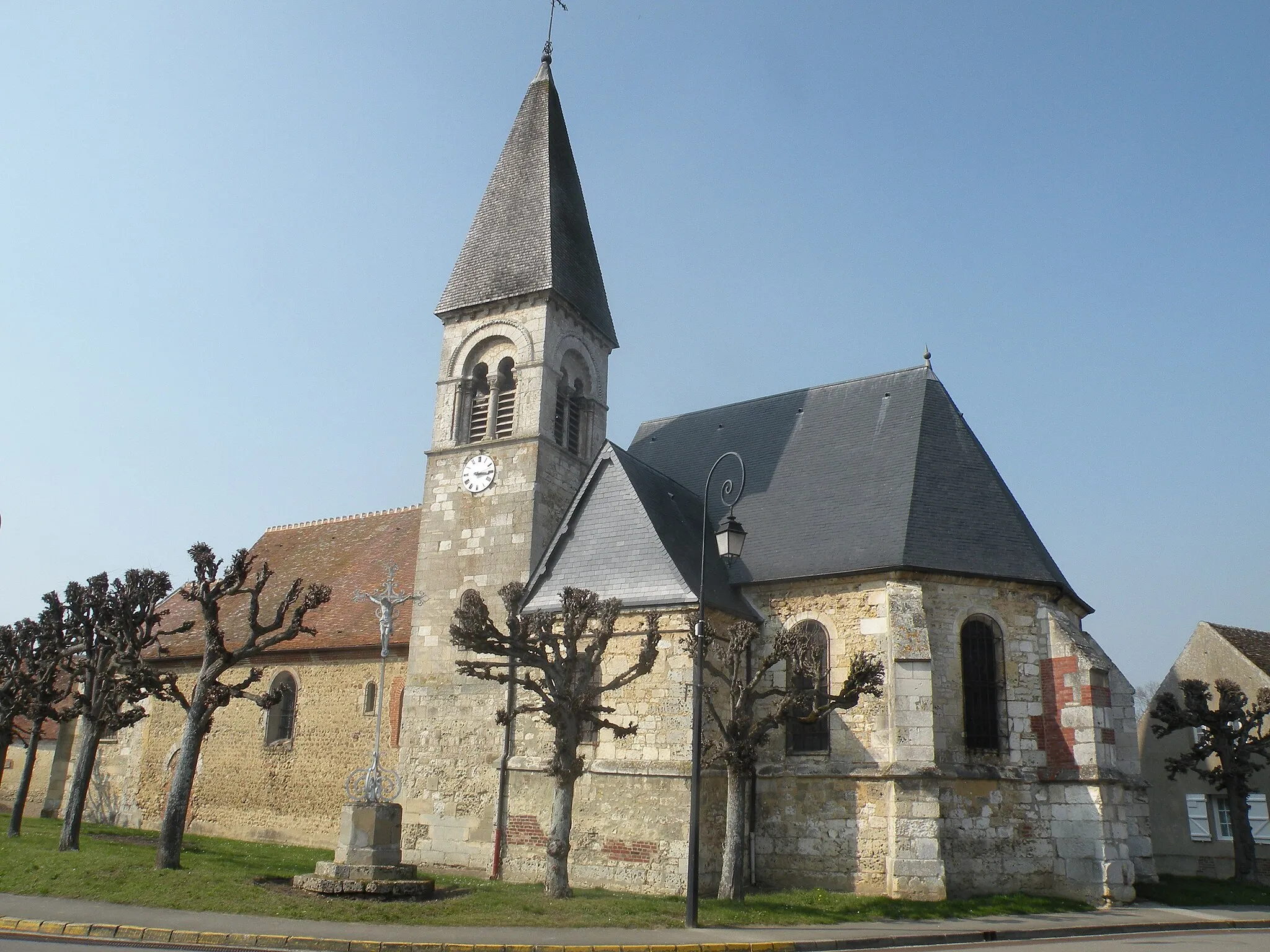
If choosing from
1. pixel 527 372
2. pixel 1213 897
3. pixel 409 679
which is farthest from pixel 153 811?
pixel 1213 897

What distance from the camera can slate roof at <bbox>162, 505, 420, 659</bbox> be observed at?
23.9 m

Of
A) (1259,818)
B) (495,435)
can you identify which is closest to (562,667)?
(495,435)

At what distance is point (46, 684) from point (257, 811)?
556cm

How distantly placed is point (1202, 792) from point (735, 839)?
15.9m

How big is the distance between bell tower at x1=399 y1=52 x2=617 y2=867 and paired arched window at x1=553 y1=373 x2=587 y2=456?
4 cm

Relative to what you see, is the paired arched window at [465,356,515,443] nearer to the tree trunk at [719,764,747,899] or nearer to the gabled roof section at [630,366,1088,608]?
the gabled roof section at [630,366,1088,608]

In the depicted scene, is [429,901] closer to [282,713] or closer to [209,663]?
[209,663]

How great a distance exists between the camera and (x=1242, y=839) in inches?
829

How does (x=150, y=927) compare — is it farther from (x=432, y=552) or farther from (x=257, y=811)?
(x=257, y=811)

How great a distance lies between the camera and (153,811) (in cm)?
2530

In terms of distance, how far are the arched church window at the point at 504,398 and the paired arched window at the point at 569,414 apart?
3.29ft

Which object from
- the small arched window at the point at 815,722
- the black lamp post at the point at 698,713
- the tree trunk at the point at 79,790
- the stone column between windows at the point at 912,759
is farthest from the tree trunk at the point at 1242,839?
the tree trunk at the point at 79,790

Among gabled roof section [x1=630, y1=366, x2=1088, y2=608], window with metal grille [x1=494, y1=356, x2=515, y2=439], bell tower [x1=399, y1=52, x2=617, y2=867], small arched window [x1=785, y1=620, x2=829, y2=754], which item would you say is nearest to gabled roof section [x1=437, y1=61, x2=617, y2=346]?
bell tower [x1=399, y1=52, x2=617, y2=867]

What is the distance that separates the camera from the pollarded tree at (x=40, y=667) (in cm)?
2230
